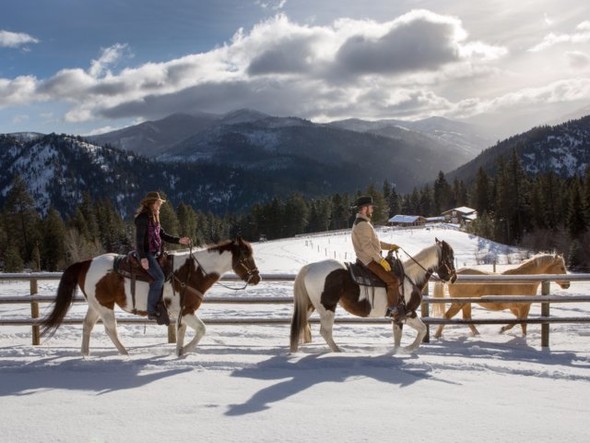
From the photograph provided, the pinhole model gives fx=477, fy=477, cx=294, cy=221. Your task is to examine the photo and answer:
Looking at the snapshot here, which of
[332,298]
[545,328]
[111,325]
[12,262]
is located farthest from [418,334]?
[12,262]

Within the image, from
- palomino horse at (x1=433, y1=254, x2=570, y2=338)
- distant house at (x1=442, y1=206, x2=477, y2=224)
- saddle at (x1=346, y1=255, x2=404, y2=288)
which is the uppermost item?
distant house at (x1=442, y1=206, x2=477, y2=224)

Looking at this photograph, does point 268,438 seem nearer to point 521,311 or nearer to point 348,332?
point 348,332

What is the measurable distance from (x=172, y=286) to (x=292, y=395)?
10.7 ft

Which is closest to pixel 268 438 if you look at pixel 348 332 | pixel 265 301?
pixel 265 301

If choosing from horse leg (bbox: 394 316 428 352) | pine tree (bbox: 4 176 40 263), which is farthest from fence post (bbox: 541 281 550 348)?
pine tree (bbox: 4 176 40 263)

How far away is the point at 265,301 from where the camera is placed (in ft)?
32.1

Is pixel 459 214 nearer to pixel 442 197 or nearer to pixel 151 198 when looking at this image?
pixel 442 197

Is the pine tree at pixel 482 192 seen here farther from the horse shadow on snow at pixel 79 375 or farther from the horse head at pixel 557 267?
the horse shadow on snow at pixel 79 375

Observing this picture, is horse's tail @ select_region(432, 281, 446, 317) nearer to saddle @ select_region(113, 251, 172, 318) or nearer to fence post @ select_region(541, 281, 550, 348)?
fence post @ select_region(541, 281, 550, 348)

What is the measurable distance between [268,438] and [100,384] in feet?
8.94

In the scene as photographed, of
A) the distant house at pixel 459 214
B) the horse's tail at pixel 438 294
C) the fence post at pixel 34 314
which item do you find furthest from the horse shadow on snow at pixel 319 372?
the distant house at pixel 459 214

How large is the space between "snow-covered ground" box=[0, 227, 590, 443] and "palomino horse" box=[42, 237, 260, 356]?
0.54 m

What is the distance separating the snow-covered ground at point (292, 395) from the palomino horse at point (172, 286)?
0.54 meters

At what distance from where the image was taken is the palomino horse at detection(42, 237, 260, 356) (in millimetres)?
7801
